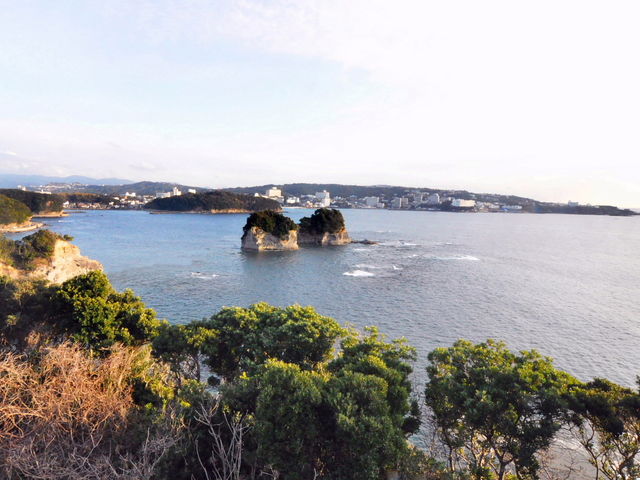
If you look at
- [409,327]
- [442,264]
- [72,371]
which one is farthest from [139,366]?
[442,264]

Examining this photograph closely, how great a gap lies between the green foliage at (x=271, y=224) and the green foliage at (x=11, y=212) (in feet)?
236

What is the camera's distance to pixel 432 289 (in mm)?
41750

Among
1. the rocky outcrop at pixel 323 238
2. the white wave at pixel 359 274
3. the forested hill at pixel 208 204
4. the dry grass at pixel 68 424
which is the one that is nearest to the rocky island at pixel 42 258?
the white wave at pixel 359 274

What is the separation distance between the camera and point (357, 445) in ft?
27.9

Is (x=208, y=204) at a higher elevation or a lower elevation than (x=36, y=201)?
higher

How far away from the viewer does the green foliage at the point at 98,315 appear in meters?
15.1

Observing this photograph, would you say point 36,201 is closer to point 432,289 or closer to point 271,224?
point 271,224

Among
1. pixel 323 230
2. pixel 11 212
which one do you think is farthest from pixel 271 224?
pixel 11 212

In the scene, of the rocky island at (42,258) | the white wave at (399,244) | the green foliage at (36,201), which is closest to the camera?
the rocky island at (42,258)

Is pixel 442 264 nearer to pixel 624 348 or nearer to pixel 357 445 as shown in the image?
pixel 624 348

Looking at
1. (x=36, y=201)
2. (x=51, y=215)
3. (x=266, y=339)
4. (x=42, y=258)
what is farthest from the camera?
(x=51, y=215)

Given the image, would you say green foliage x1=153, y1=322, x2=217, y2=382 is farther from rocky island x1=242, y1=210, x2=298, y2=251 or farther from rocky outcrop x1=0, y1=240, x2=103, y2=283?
rocky island x1=242, y1=210, x2=298, y2=251

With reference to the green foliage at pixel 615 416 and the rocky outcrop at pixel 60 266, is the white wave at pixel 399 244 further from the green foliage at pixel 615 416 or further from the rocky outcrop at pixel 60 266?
the green foliage at pixel 615 416

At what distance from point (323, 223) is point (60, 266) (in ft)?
161
